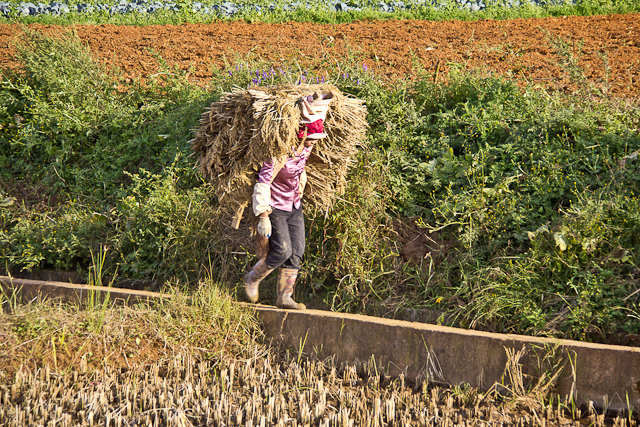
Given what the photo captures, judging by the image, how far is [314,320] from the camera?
3.51m

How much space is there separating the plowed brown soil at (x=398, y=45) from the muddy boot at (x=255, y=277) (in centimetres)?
243

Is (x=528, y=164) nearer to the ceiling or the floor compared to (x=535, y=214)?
nearer to the ceiling

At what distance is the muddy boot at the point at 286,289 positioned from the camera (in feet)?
12.1

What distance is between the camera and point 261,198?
3420 mm

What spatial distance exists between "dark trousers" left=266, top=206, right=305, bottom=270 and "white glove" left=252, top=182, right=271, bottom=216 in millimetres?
194

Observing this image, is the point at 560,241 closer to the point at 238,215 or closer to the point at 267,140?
the point at 267,140

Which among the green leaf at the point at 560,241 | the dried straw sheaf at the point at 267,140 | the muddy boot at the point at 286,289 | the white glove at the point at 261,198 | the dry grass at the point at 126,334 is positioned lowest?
the dry grass at the point at 126,334

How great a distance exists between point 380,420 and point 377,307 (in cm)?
133

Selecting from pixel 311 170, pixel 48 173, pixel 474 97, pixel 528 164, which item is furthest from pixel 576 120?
pixel 48 173

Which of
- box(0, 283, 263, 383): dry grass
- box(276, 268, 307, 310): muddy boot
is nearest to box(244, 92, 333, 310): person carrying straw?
box(276, 268, 307, 310): muddy boot

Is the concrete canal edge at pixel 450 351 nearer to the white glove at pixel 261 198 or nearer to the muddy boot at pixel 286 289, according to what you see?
the muddy boot at pixel 286 289

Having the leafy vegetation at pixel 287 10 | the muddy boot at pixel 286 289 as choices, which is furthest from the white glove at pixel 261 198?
the leafy vegetation at pixel 287 10

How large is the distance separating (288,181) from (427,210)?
1.31m

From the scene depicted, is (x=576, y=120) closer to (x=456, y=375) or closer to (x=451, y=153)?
(x=451, y=153)
